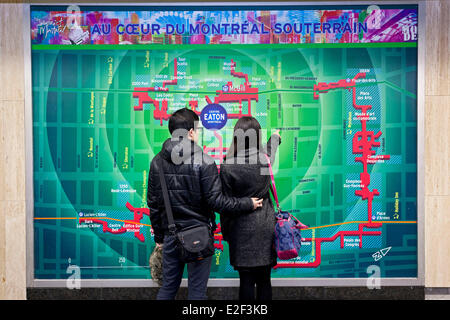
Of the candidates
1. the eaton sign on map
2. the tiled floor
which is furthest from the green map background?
the tiled floor

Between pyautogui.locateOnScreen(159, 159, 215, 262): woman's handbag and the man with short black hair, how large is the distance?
0.03 meters

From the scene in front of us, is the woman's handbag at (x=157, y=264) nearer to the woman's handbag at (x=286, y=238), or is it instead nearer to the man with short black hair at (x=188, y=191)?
the man with short black hair at (x=188, y=191)

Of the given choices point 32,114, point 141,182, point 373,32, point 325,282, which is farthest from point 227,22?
point 325,282

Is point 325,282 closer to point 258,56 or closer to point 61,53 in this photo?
point 258,56

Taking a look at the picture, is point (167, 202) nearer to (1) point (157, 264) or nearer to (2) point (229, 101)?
(1) point (157, 264)

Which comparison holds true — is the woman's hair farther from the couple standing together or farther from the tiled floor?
the tiled floor

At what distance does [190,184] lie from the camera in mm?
2682

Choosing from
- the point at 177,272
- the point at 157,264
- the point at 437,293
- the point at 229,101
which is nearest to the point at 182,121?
the point at 177,272

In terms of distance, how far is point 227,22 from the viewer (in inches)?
145

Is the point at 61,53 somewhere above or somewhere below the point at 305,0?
below

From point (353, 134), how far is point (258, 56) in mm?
1023

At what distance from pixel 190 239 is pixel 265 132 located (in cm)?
136

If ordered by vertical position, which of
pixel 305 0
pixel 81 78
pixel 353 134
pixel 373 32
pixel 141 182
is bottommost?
pixel 141 182

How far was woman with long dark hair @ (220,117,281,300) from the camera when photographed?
2.79m
